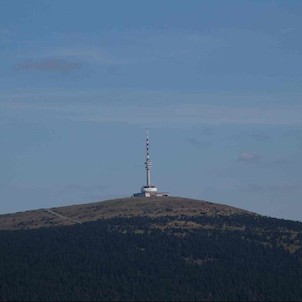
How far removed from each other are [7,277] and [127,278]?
57.9 feet

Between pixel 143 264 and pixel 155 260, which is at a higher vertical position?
Answer: pixel 155 260

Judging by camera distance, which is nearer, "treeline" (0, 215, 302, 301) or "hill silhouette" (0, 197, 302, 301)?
"treeline" (0, 215, 302, 301)

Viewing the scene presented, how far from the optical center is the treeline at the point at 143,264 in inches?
5645

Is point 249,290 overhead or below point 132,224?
below

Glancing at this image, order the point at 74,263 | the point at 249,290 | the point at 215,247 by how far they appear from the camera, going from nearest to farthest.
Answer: the point at 249,290, the point at 74,263, the point at 215,247

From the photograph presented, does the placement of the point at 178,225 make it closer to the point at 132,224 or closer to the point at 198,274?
the point at 132,224

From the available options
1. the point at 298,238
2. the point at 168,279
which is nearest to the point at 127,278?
the point at 168,279

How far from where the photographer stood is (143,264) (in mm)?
157000

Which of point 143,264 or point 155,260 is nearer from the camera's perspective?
point 143,264

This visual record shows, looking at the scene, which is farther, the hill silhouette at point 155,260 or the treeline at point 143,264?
the hill silhouette at point 155,260

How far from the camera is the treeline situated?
14338 cm

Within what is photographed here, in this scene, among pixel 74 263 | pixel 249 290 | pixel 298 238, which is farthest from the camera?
pixel 298 238

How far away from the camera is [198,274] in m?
152

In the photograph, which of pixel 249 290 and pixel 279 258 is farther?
pixel 279 258
